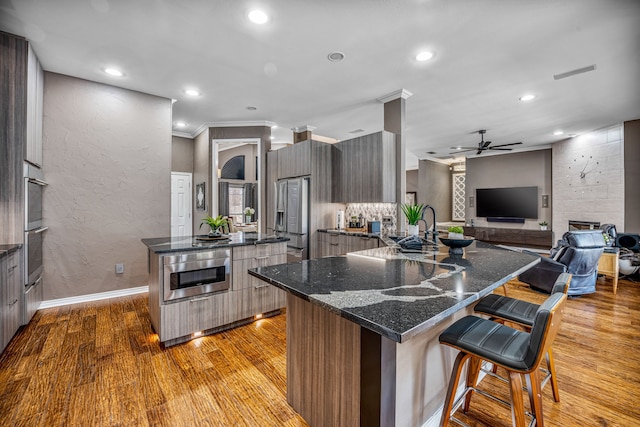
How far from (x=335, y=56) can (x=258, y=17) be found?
0.96 m

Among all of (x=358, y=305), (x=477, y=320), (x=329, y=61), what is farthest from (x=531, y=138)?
(x=358, y=305)

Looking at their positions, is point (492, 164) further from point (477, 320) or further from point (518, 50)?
point (477, 320)

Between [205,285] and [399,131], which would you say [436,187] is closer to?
[399,131]

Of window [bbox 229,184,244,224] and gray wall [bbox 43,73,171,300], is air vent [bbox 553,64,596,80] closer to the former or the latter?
gray wall [bbox 43,73,171,300]

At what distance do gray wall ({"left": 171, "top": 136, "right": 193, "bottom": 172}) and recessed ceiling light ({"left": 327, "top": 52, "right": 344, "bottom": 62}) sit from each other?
4.41m

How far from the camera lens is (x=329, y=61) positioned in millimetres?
3260

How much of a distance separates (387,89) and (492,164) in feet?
20.1

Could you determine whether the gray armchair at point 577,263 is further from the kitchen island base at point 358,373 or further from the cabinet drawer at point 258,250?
the cabinet drawer at point 258,250

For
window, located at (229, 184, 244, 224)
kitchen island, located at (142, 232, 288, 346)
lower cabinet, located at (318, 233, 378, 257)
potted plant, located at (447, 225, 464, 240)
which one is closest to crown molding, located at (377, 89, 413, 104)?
lower cabinet, located at (318, 233, 378, 257)

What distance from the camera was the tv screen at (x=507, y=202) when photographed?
25.3 feet

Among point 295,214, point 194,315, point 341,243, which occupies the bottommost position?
point 194,315

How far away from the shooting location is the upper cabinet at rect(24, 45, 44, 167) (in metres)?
2.96

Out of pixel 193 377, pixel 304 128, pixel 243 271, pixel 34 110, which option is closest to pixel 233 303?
pixel 243 271

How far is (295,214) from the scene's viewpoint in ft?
16.1
